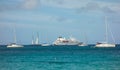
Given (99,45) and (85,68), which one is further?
(99,45)

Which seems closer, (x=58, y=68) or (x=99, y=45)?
(x=58, y=68)

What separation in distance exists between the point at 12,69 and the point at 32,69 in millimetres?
3172

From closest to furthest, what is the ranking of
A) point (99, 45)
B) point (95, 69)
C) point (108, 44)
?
1. point (95, 69)
2. point (108, 44)
3. point (99, 45)

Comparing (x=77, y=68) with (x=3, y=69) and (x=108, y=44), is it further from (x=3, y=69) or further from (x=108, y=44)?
(x=108, y=44)

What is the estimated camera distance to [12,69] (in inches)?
2099

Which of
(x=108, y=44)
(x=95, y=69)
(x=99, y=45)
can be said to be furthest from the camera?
(x=99, y=45)

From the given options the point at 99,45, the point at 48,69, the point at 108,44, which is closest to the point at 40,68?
the point at 48,69

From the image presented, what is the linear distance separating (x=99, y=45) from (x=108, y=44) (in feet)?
50.0

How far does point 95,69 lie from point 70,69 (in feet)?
13.2

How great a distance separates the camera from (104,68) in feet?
172

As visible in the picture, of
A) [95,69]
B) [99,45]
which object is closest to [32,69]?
[95,69]

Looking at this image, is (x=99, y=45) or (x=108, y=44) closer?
(x=108, y=44)

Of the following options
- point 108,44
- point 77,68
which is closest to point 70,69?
point 77,68

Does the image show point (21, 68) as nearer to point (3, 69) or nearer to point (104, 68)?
point (3, 69)
